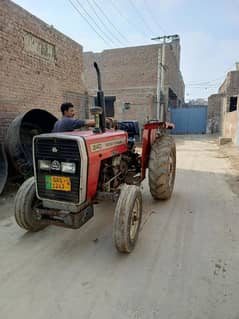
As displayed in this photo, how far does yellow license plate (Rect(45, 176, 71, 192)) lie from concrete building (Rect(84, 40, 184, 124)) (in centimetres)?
1307

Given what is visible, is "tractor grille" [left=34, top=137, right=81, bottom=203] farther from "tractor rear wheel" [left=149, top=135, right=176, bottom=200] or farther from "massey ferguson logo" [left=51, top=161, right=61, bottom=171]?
"tractor rear wheel" [left=149, top=135, right=176, bottom=200]

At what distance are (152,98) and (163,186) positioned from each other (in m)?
12.9

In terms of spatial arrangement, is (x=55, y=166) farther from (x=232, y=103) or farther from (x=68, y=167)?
(x=232, y=103)

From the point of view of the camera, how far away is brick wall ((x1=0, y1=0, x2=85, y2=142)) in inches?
183

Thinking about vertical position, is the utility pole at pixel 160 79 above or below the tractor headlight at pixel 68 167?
above

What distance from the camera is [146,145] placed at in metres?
3.59

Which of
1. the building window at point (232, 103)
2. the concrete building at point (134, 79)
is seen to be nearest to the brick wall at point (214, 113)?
the concrete building at point (134, 79)

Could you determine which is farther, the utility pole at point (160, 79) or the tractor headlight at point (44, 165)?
the utility pole at point (160, 79)

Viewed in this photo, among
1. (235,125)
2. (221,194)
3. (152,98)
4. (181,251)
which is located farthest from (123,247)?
(152,98)

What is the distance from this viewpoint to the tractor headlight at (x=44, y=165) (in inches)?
92.9

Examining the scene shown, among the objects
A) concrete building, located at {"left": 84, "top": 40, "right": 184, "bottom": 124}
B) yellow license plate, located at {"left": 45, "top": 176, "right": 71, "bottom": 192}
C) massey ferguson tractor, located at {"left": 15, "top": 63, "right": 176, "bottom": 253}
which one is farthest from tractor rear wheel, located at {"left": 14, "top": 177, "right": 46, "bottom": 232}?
concrete building, located at {"left": 84, "top": 40, "right": 184, "bottom": 124}

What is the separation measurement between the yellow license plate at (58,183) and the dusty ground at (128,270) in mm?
698

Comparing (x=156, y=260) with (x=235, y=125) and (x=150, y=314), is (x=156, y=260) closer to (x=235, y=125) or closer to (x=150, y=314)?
(x=150, y=314)

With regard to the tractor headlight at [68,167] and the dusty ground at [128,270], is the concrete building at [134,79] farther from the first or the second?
the tractor headlight at [68,167]
